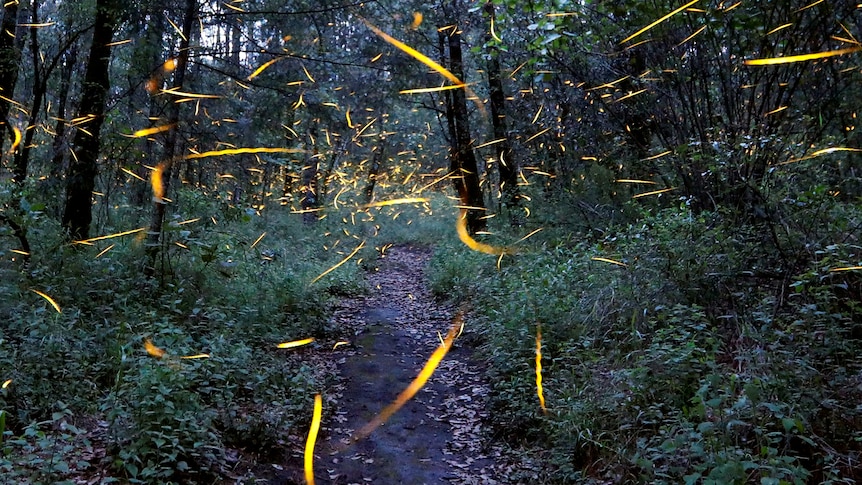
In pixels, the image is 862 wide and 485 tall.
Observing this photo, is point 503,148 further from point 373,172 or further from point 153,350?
point 373,172

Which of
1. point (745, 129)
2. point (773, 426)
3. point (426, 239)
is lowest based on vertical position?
point (426, 239)

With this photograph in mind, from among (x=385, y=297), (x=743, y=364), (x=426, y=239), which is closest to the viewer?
(x=743, y=364)

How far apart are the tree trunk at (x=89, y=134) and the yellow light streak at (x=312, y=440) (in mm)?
4915

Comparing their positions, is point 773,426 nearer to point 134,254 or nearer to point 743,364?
point 743,364

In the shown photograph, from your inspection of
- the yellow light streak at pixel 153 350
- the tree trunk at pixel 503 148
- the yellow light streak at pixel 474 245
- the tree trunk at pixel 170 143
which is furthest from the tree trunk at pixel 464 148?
the yellow light streak at pixel 153 350

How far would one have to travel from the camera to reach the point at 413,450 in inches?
259

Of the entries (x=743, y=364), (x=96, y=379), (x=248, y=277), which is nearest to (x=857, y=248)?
(x=743, y=364)

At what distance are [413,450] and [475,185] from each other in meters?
10.6

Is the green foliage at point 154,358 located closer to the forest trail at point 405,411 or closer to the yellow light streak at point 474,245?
the forest trail at point 405,411

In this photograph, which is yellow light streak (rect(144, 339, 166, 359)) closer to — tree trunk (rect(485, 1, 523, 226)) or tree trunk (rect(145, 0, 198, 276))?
tree trunk (rect(145, 0, 198, 276))

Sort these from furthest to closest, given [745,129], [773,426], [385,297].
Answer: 1. [385,297]
2. [745,129]
3. [773,426]

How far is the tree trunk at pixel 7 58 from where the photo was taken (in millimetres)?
8789

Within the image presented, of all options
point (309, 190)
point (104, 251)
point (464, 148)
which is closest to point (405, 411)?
point (104, 251)

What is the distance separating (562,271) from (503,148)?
726cm
